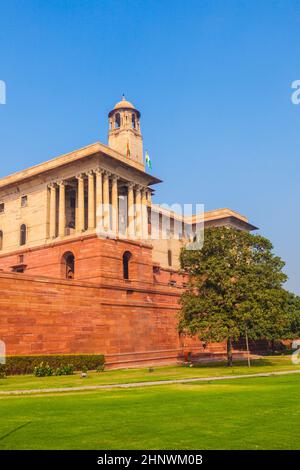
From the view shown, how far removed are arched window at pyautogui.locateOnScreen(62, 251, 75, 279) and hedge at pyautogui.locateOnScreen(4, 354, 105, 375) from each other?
12598mm

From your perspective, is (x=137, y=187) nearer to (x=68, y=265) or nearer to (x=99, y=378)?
(x=68, y=265)

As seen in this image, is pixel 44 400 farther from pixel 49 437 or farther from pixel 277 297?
pixel 277 297

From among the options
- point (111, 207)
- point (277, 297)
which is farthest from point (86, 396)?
point (111, 207)

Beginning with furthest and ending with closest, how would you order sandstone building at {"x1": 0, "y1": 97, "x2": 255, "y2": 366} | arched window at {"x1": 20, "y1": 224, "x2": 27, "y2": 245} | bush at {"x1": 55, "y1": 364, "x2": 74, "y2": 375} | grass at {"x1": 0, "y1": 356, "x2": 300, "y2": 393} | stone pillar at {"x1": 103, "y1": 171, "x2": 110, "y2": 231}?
arched window at {"x1": 20, "y1": 224, "x2": 27, "y2": 245} → stone pillar at {"x1": 103, "y1": 171, "x2": 110, "y2": 231} → sandstone building at {"x1": 0, "y1": 97, "x2": 255, "y2": 366} → bush at {"x1": 55, "y1": 364, "x2": 74, "y2": 375} → grass at {"x1": 0, "y1": 356, "x2": 300, "y2": 393}

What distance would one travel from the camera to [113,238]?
4697 centimetres

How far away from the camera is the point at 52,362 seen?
34500mm

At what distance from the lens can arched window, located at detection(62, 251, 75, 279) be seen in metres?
48.5

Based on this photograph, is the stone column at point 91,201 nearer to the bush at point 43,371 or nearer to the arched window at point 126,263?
the arched window at point 126,263

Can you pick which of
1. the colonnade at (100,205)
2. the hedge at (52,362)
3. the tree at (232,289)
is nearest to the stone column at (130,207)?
the colonnade at (100,205)

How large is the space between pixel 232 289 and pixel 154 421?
90.2 ft

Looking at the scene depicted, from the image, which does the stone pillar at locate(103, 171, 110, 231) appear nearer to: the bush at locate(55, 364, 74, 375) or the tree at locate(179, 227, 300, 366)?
the tree at locate(179, 227, 300, 366)

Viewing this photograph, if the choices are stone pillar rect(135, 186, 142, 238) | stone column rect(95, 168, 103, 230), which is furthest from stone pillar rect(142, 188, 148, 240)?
stone column rect(95, 168, 103, 230)

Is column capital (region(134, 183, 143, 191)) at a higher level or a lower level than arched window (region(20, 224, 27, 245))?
higher

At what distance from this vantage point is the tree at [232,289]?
37.7 metres
